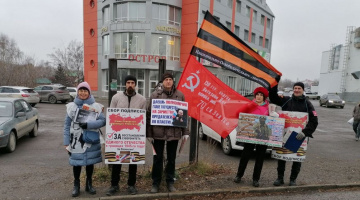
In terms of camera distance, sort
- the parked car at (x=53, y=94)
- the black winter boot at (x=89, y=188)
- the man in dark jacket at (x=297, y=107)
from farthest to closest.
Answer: the parked car at (x=53, y=94) < the man in dark jacket at (x=297, y=107) < the black winter boot at (x=89, y=188)

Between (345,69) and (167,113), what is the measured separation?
182 ft

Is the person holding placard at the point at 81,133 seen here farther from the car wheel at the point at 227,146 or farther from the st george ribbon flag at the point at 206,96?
the car wheel at the point at 227,146

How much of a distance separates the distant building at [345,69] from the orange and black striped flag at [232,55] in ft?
157

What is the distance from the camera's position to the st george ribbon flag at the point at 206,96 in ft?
15.2

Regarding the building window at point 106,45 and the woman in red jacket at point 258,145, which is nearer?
the woman in red jacket at point 258,145

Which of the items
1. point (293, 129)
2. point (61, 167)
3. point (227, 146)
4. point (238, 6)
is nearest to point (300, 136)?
point (293, 129)

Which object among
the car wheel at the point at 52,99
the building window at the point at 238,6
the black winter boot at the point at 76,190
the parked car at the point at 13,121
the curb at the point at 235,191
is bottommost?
the car wheel at the point at 52,99

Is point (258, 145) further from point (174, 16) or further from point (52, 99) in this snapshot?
point (174, 16)

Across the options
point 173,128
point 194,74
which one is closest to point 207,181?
point 173,128

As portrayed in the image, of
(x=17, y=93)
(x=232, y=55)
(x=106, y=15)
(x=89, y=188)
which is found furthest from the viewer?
(x=106, y=15)

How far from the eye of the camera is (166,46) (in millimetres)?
28281

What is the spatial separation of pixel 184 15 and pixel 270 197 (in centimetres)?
2777

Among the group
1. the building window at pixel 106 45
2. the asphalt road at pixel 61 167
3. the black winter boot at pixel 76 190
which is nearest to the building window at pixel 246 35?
the building window at pixel 106 45

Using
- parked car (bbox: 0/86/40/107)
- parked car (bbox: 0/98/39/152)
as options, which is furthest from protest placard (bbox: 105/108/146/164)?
parked car (bbox: 0/86/40/107)
